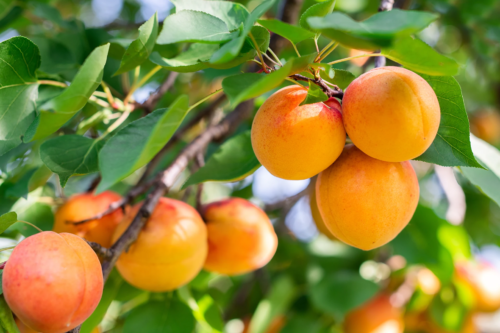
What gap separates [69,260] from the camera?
1.90ft

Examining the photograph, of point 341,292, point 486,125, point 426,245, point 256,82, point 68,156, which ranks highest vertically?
point 256,82

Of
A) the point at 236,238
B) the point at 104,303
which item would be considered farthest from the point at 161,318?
the point at 236,238

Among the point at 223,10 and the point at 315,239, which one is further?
the point at 315,239

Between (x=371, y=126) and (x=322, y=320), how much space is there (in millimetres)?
998

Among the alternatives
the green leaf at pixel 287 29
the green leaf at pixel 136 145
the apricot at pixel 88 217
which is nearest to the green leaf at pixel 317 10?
the green leaf at pixel 287 29

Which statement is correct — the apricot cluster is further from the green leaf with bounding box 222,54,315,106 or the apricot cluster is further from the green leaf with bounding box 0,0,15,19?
the green leaf with bounding box 0,0,15,19

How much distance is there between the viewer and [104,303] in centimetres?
87

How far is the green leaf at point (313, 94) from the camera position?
61 centimetres

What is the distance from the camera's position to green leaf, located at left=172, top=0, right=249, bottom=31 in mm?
621

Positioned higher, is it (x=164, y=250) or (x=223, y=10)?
(x=223, y=10)

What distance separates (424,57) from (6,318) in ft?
2.27

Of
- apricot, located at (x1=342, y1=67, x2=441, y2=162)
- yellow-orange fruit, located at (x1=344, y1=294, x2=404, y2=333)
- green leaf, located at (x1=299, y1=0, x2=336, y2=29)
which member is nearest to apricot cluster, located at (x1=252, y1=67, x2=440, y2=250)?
apricot, located at (x1=342, y1=67, x2=441, y2=162)

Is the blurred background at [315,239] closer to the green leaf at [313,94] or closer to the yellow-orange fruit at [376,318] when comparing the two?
the yellow-orange fruit at [376,318]

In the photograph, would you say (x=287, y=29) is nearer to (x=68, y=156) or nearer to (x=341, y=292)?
(x=68, y=156)
